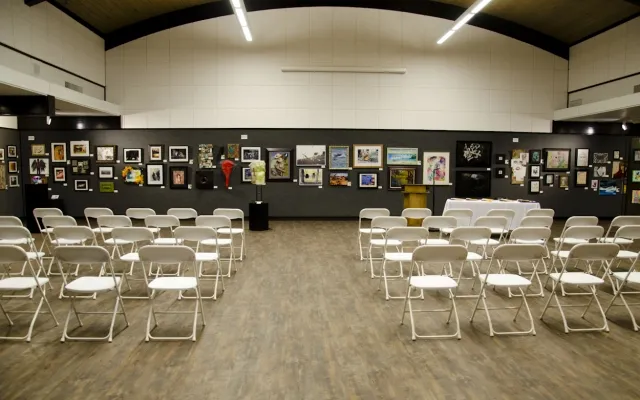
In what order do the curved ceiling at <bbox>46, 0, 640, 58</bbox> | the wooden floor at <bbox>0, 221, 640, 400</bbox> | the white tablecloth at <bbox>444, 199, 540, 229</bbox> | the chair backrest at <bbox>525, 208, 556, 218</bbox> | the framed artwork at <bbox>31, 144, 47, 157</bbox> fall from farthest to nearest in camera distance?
the framed artwork at <bbox>31, 144, 47, 157</bbox>
the curved ceiling at <bbox>46, 0, 640, 58</bbox>
the white tablecloth at <bbox>444, 199, 540, 229</bbox>
the chair backrest at <bbox>525, 208, 556, 218</bbox>
the wooden floor at <bbox>0, 221, 640, 400</bbox>

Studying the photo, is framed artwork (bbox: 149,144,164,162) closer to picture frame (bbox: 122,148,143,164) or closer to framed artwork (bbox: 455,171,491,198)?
picture frame (bbox: 122,148,143,164)

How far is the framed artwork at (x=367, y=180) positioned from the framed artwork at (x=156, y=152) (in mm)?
5883

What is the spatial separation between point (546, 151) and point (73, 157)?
14248 millimetres

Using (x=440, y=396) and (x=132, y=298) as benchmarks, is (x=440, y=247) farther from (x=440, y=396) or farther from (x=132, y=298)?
(x=132, y=298)

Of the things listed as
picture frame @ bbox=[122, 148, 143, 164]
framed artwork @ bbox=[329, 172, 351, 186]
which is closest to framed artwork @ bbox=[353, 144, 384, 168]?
framed artwork @ bbox=[329, 172, 351, 186]

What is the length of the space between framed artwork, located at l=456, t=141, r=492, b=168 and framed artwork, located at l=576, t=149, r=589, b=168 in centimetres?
287

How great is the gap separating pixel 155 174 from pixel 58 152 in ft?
9.56

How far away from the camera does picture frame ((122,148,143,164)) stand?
1236 centimetres

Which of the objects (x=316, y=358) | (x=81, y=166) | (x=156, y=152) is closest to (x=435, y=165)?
(x=156, y=152)

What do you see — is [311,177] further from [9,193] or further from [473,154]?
[9,193]

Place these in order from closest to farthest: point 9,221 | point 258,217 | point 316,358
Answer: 1. point 316,358
2. point 9,221
3. point 258,217

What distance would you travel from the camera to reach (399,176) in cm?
1254

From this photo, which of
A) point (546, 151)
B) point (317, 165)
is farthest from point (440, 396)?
point (546, 151)

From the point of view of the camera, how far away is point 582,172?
42.8ft
